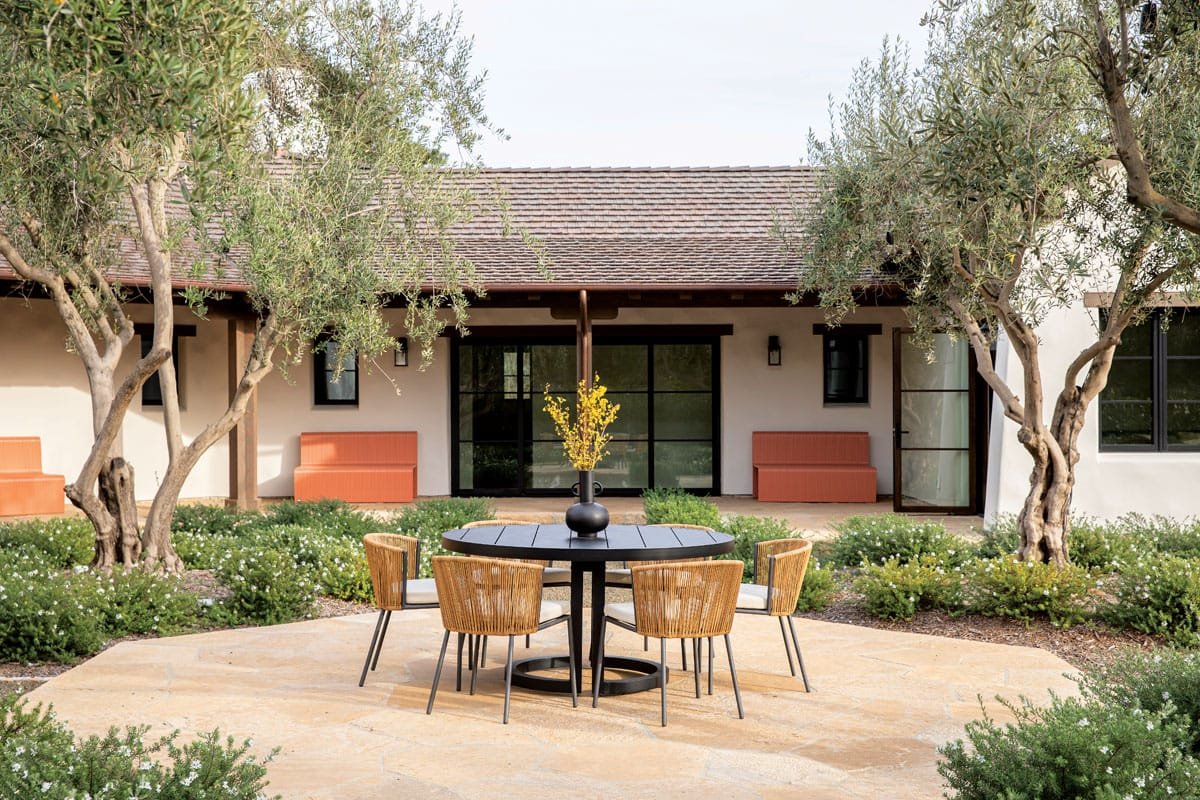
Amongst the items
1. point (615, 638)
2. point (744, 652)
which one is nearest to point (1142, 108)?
point (744, 652)

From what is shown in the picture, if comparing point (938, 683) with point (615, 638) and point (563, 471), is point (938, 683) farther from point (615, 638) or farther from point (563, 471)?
point (563, 471)

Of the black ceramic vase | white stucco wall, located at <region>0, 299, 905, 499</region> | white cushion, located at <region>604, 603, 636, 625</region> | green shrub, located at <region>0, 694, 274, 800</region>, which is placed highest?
white stucco wall, located at <region>0, 299, 905, 499</region>

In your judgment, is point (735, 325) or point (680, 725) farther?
point (735, 325)

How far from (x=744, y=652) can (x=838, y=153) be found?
5.14m

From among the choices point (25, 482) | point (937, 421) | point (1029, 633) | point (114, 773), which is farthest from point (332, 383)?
point (114, 773)

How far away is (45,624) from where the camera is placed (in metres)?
6.39

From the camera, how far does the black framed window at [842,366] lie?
14.5m

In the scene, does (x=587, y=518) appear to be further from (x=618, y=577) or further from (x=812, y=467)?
(x=812, y=467)

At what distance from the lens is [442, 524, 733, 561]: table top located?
17.7ft

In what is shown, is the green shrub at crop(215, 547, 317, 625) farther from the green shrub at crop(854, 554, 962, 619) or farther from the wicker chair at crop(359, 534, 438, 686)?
the green shrub at crop(854, 554, 962, 619)

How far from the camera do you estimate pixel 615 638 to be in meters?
7.13

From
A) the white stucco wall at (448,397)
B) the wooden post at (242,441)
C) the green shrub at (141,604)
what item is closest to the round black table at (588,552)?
the green shrub at (141,604)

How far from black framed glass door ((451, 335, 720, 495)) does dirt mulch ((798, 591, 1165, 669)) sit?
6759 mm

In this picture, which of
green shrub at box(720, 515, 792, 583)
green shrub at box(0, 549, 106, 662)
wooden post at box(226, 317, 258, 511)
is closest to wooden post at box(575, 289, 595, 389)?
green shrub at box(720, 515, 792, 583)
